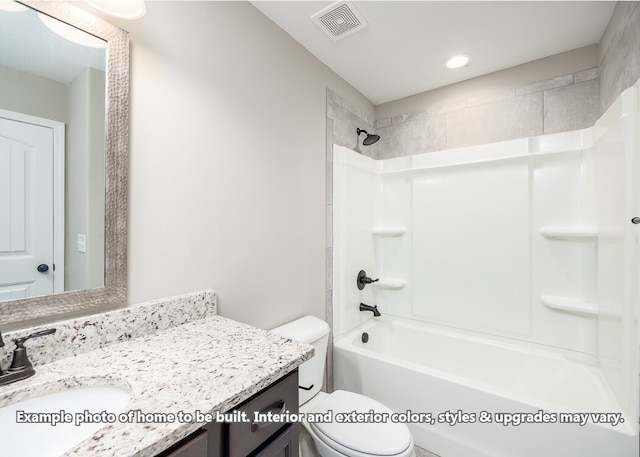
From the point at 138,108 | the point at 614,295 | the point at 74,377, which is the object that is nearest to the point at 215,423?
the point at 74,377

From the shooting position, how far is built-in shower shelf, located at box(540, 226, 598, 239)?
5.66ft

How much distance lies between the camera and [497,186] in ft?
6.81

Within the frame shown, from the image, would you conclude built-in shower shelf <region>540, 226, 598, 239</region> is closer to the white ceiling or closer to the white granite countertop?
the white ceiling

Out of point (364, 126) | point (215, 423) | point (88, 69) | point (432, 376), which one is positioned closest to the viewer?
point (215, 423)

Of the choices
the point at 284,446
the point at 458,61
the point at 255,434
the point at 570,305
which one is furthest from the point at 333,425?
the point at 458,61

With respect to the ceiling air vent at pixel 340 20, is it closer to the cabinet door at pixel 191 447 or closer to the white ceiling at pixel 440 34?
the white ceiling at pixel 440 34

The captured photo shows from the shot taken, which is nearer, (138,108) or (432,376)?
(138,108)

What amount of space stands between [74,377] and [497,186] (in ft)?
8.01

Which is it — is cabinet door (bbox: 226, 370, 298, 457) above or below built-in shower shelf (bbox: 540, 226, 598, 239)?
below

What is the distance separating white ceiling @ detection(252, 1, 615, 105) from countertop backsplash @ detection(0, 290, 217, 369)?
1.54m

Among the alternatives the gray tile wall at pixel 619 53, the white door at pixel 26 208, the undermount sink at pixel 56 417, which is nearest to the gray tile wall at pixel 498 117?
the gray tile wall at pixel 619 53

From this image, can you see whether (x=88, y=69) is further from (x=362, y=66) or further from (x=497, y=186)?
(x=497, y=186)

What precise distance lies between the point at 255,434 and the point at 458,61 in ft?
7.85

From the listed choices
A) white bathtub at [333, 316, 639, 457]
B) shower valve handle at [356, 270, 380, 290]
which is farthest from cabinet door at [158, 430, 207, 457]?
shower valve handle at [356, 270, 380, 290]
